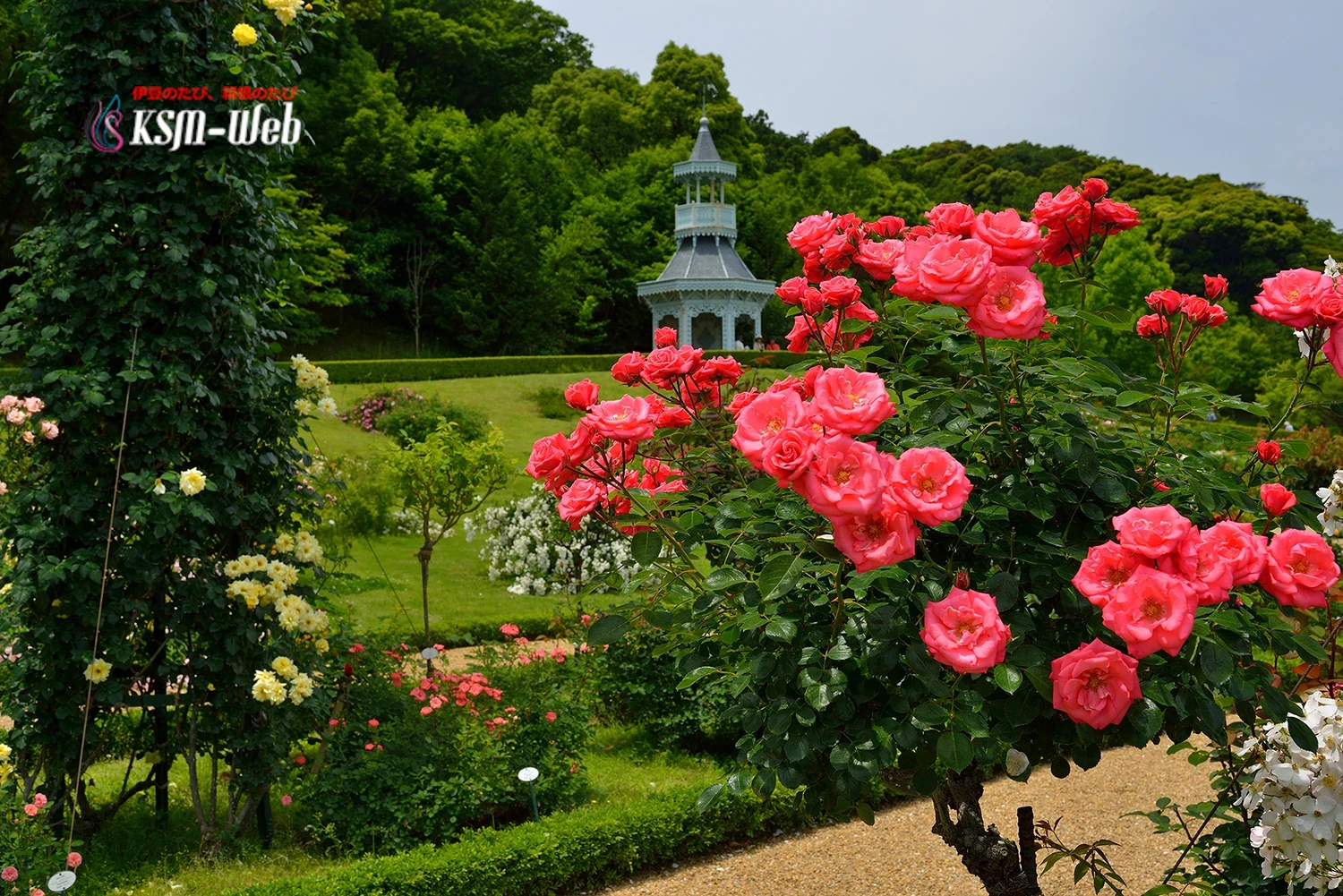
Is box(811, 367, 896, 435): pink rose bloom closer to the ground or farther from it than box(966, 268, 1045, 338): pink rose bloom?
closer to the ground

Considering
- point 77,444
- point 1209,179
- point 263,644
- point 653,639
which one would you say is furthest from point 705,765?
point 1209,179

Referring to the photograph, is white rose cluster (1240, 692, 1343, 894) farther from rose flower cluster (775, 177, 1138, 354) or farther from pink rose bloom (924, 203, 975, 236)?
pink rose bloom (924, 203, 975, 236)

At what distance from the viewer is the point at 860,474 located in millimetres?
1464

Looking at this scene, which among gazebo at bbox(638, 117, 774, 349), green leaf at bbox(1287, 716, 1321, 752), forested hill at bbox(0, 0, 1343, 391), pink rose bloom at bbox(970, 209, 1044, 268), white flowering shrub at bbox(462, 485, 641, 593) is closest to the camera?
pink rose bloom at bbox(970, 209, 1044, 268)

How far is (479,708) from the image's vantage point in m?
5.22

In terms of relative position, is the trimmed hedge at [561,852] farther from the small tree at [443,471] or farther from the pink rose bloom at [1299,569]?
the small tree at [443,471]

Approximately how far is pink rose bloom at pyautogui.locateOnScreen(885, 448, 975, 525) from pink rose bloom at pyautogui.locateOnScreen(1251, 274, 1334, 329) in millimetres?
934

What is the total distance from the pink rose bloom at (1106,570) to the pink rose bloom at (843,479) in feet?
1.22

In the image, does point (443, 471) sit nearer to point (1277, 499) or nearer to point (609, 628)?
point (609, 628)

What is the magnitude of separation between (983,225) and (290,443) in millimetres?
3855

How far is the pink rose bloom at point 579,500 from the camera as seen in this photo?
2.17 metres

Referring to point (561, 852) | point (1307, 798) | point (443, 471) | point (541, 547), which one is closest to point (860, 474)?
point (1307, 798)

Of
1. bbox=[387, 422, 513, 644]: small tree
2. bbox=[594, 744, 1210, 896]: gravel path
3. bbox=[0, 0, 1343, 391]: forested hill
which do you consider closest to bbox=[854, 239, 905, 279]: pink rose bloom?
bbox=[594, 744, 1210, 896]: gravel path

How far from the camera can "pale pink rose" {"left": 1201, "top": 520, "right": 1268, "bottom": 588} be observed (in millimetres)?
1551
